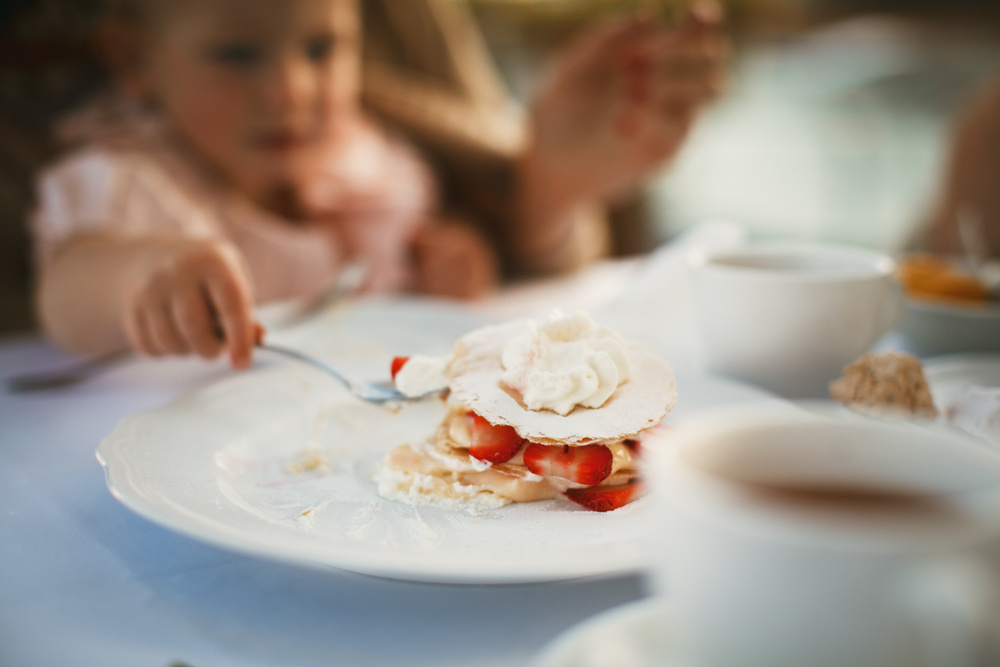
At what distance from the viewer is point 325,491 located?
0.48m

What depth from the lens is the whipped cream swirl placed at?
0.47 metres

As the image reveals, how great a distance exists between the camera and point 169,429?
0.54 m

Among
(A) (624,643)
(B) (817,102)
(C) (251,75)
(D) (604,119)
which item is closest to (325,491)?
(A) (624,643)

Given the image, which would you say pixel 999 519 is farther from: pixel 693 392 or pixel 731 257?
pixel 731 257

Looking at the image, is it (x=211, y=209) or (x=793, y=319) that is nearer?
(x=793, y=319)

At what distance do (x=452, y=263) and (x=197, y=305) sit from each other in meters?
0.81

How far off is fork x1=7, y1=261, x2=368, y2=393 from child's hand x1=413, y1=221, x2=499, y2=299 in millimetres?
438

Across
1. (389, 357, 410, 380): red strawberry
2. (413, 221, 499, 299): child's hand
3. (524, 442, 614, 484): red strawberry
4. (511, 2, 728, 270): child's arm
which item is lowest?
(413, 221, 499, 299): child's hand

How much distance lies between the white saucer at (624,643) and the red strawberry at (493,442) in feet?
0.63

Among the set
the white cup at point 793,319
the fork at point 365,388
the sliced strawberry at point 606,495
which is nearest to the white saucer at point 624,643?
the sliced strawberry at point 606,495

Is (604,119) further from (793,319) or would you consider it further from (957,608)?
(957,608)

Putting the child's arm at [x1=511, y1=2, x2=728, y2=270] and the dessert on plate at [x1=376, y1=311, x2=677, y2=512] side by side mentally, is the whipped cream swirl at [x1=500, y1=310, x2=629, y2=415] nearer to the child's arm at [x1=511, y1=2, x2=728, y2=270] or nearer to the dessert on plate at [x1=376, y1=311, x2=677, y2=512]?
the dessert on plate at [x1=376, y1=311, x2=677, y2=512]

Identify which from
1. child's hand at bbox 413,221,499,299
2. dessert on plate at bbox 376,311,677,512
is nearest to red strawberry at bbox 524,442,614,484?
dessert on plate at bbox 376,311,677,512

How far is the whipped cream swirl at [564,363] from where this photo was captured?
1.54ft
